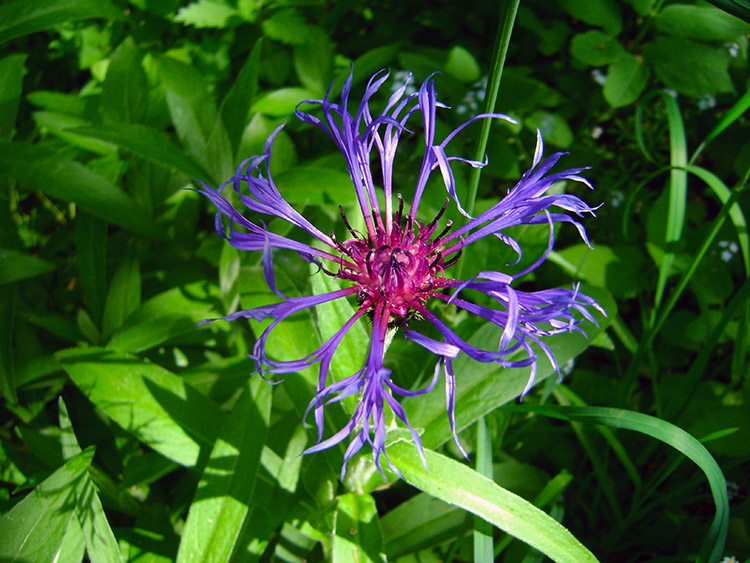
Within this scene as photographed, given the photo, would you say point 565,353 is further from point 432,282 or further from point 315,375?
point 315,375

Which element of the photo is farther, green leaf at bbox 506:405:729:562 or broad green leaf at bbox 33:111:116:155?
broad green leaf at bbox 33:111:116:155

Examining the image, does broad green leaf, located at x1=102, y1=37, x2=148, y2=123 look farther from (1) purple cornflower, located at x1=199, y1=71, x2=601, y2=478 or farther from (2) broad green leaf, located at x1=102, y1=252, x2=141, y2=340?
(1) purple cornflower, located at x1=199, y1=71, x2=601, y2=478

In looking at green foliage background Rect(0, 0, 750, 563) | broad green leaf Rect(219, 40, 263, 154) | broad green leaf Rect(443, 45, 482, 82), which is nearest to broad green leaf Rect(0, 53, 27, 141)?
green foliage background Rect(0, 0, 750, 563)

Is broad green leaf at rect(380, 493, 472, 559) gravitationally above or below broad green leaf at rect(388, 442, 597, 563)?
below

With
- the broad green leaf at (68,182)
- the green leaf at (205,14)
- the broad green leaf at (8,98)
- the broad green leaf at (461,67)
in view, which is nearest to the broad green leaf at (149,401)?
the broad green leaf at (68,182)

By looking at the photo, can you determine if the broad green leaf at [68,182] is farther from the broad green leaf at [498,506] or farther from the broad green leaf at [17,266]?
the broad green leaf at [498,506]

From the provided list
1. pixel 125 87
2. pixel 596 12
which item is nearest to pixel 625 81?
pixel 596 12

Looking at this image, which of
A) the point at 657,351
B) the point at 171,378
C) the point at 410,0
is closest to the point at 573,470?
the point at 657,351
